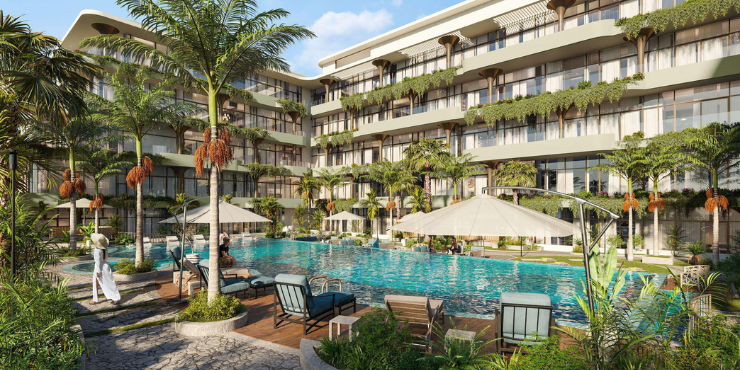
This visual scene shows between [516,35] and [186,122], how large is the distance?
1236 inches

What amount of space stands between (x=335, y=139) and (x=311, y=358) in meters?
38.3

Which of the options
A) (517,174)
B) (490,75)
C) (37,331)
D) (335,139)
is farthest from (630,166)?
(335,139)

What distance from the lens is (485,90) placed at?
112 feet

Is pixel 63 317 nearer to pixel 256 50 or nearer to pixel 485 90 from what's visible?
pixel 256 50

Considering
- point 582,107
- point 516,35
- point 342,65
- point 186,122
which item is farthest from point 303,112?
point 582,107

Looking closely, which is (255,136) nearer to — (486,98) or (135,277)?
(486,98)

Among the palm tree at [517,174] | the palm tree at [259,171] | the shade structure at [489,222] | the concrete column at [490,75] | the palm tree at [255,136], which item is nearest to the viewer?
the shade structure at [489,222]

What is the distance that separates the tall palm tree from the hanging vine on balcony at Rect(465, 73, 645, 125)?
2385 centimetres

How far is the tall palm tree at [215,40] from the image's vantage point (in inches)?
339

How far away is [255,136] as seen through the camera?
42.0 m

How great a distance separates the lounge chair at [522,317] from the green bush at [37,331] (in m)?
6.24

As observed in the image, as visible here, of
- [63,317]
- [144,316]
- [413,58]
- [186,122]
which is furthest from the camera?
[413,58]

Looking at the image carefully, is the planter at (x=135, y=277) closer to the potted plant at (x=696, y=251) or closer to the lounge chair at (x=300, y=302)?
the lounge chair at (x=300, y=302)

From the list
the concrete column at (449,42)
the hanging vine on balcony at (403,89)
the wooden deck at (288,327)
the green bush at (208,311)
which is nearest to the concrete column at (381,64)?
the hanging vine on balcony at (403,89)
